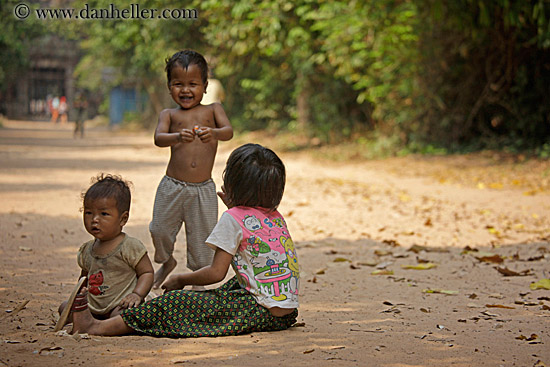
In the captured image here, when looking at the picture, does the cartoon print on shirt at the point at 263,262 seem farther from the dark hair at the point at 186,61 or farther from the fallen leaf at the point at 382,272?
the fallen leaf at the point at 382,272

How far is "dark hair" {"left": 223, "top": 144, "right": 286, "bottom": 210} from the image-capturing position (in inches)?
131

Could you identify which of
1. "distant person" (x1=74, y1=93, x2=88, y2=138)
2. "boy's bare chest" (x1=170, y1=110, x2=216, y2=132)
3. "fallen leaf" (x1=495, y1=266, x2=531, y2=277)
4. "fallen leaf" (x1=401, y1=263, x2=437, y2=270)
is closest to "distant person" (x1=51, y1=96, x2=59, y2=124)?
"distant person" (x1=74, y1=93, x2=88, y2=138)

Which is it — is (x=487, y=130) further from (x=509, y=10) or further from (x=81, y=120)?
(x=81, y=120)

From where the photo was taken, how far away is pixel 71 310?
3.28m

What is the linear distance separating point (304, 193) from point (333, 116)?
793cm

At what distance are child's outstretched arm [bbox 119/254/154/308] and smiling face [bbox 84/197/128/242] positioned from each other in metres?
0.23

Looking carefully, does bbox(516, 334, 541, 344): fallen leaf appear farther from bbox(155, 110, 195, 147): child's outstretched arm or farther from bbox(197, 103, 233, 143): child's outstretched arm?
bbox(155, 110, 195, 147): child's outstretched arm

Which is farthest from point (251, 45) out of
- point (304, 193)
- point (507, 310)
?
point (507, 310)

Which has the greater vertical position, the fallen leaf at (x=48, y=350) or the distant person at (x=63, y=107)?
the distant person at (x=63, y=107)

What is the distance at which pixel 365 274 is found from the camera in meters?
5.00

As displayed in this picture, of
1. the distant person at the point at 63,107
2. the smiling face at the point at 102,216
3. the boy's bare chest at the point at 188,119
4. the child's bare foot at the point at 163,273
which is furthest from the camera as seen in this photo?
the distant person at the point at 63,107

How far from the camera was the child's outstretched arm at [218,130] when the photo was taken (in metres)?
3.94

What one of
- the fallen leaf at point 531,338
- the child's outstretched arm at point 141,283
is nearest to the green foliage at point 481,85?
the fallen leaf at point 531,338

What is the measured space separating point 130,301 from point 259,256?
72cm
